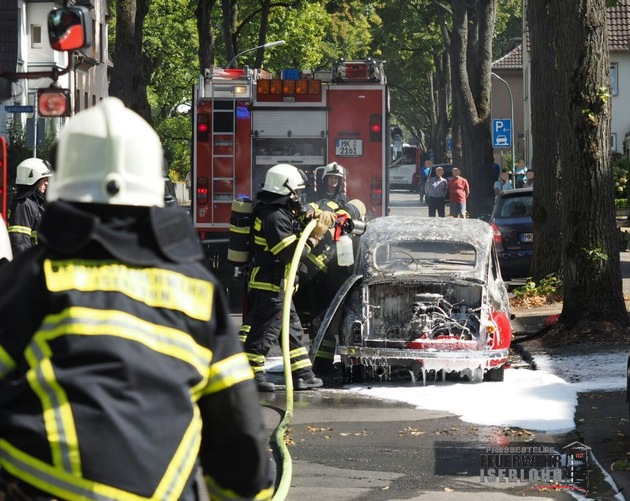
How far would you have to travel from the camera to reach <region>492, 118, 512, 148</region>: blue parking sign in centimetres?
2994

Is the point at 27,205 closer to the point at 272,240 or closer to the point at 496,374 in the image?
the point at 272,240

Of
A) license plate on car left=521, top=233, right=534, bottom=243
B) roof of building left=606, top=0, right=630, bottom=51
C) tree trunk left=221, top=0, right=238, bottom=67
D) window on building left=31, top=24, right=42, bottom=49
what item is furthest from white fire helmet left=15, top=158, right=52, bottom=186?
roof of building left=606, top=0, right=630, bottom=51

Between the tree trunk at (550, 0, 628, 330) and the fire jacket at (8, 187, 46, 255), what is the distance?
533 cm

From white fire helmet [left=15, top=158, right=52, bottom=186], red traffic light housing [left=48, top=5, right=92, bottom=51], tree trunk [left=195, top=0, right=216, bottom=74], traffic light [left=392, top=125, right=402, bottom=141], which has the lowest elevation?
white fire helmet [left=15, top=158, right=52, bottom=186]

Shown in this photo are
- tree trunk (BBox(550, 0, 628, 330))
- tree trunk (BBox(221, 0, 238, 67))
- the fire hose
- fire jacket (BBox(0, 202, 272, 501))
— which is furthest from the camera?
tree trunk (BBox(221, 0, 238, 67))

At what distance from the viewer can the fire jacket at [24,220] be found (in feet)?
34.9

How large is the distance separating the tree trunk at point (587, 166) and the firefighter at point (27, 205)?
519 centimetres

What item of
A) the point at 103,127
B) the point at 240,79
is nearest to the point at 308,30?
the point at 240,79

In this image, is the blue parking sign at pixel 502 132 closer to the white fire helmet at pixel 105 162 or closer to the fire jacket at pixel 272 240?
the fire jacket at pixel 272 240

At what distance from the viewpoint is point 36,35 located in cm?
4725

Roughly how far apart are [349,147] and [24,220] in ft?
28.0

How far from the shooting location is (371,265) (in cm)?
1098

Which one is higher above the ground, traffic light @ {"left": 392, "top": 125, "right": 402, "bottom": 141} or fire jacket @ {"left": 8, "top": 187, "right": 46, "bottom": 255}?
traffic light @ {"left": 392, "top": 125, "right": 402, "bottom": 141}

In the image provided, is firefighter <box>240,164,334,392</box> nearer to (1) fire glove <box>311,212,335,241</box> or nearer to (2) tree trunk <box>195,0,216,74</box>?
(1) fire glove <box>311,212,335,241</box>
